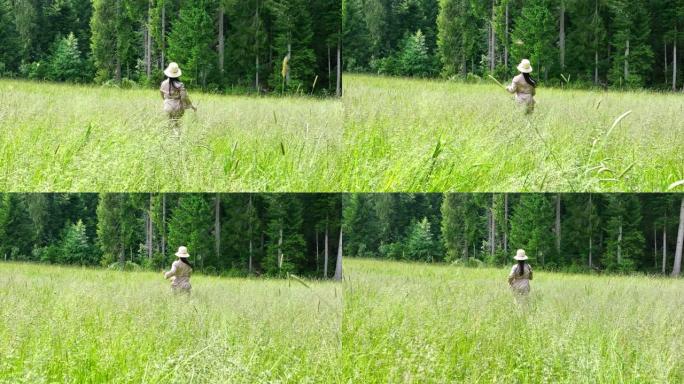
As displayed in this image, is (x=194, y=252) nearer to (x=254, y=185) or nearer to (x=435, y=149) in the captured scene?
(x=254, y=185)

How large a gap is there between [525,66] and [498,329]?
2.90 m

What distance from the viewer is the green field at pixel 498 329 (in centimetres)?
788

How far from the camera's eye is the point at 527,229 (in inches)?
367

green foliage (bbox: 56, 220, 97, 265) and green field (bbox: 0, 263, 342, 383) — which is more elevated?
green foliage (bbox: 56, 220, 97, 265)

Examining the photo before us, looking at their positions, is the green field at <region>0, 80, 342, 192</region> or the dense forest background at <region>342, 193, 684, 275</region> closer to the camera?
the green field at <region>0, 80, 342, 192</region>

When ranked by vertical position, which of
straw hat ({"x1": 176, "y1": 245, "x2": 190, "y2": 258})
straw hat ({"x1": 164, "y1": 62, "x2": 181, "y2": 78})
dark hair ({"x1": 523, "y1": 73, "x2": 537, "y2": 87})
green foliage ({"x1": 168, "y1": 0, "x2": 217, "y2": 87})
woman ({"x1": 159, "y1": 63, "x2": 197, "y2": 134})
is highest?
green foliage ({"x1": 168, "y1": 0, "x2": 217, "y2": 87})

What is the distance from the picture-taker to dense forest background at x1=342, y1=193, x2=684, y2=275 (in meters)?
9.08

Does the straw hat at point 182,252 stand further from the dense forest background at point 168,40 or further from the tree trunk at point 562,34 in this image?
the tree trunk at point 562,34

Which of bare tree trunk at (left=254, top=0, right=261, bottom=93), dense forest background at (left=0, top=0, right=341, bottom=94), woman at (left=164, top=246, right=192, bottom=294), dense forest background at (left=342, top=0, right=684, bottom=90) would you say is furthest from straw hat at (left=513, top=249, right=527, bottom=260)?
bare tree trunk at (left=254, top=0, right=261, bottom=93)

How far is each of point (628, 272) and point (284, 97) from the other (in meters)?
4.37

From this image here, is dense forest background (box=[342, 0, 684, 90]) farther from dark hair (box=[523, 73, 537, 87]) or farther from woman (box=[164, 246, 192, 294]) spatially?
woman (box=[164, 246, 192, 294])

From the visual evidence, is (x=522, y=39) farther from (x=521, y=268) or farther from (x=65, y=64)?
(x=65, y=64)

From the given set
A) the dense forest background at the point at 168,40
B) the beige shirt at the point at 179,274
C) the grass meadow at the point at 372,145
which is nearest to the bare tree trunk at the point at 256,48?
the dense forest background at the point at 168,40

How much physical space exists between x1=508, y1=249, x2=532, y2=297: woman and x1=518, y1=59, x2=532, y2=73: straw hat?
1.90m
